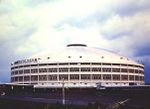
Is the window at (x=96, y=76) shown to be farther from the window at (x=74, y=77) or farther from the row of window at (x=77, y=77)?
the window at (x=74, y=77)

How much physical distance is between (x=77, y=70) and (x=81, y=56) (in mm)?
7106

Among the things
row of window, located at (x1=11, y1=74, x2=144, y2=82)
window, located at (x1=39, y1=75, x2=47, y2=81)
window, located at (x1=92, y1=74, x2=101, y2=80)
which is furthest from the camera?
window, located at (x1=39, y1=75, x2=47, y2=81)

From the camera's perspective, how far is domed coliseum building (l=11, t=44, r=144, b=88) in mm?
149000

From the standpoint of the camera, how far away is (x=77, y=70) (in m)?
149

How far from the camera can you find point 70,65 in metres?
150

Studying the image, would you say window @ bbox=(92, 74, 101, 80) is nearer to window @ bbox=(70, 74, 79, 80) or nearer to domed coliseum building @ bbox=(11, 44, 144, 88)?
domed coliseum building @ bbox=(11, 44, 144, 88)

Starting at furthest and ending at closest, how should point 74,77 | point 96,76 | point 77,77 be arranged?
point 96,76, point 74,77, point 77,77

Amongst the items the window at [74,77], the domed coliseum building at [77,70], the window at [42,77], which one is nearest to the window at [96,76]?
the domed coliseum building at [77,70]

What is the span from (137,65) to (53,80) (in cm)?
4220

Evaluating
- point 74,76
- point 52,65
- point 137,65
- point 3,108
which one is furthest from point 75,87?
point 3,108

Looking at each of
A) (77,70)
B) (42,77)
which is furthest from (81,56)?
(42,77)

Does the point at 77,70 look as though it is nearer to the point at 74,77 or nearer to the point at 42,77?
the point at 74,77

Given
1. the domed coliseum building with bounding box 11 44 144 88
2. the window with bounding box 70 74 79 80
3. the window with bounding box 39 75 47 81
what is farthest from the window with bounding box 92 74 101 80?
the window with bounding box 39 75 47 81

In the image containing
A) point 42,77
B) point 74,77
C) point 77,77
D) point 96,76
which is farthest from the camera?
point 42,77
